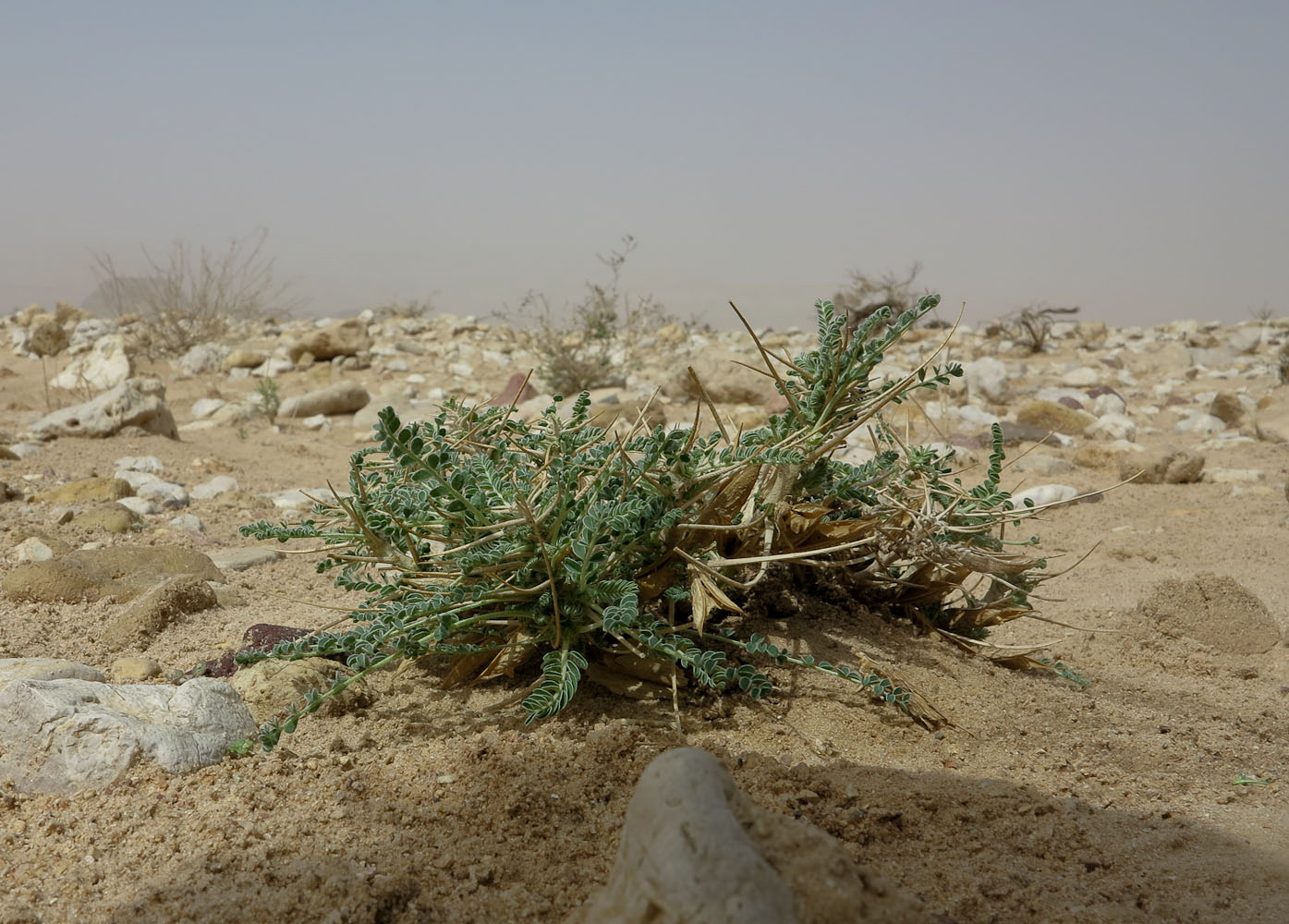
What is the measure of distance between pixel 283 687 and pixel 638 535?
0.82 m

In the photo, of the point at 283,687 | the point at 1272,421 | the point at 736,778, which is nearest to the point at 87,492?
the point at 283,687

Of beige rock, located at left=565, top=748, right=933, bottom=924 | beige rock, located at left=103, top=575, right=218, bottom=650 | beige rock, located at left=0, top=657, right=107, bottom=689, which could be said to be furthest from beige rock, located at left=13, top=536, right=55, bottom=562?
beige rock, located at left=565, top=748, right=933, bottom=924

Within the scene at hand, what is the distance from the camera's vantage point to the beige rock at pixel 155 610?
2.42 meters

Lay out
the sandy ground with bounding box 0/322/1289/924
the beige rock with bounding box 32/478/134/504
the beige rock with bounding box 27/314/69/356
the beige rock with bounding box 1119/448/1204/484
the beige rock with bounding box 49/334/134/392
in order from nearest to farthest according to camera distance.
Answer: the sandy ground with bounding box 0/322/1289/924 < the beige rock with bounding box 32/478/134/504 < the beige rock with bounding box 1119/448/1204/484 < the beige rock with bounding box 49/334/134/392 < the beige rock with bounding box 27/314/69/356

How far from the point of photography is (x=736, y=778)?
1.62 meters

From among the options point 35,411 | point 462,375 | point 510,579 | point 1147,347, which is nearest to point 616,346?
point 462,375

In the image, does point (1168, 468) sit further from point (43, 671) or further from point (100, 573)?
point (43, 671)

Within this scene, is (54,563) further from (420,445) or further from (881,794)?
(881,794)

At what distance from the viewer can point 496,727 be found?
6.06 feet

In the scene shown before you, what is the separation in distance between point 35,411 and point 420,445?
7.31m

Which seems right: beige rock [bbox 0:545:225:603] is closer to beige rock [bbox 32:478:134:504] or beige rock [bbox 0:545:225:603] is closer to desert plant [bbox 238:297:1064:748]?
desert plant [bbox 238:297:1064:748]

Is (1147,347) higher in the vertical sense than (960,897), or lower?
lower

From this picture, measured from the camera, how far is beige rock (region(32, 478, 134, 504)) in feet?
13.7

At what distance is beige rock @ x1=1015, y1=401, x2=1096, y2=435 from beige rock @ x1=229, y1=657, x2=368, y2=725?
6.28 m
